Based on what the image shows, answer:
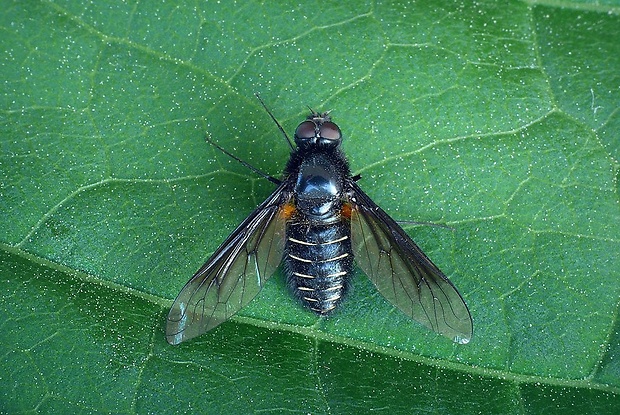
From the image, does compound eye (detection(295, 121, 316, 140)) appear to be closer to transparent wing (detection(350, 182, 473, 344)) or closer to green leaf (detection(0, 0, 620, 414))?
green leaf (detection(0, 0, 620, 414))

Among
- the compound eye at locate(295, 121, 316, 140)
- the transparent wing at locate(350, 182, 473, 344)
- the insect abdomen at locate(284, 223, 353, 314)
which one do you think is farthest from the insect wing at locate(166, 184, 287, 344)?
the transparent wing at locate(350, 182, 473, 344)

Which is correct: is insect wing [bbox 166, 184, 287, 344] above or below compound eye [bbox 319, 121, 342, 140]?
below

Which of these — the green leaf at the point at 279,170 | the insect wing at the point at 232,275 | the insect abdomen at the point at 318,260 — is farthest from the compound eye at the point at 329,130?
the insect abdomen at the point at 318,260

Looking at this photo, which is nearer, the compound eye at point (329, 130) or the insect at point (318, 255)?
the insect at point (318, 255)

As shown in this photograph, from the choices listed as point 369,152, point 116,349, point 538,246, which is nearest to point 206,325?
point 116,349

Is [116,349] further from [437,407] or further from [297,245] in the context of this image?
[437,407]

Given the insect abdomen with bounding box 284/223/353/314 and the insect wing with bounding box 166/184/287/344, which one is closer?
the insect wing with bounding box 166/184/287/344

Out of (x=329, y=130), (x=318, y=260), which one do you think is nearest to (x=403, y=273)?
(x=318, y=260)

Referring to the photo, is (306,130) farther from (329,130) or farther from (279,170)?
(279,170)

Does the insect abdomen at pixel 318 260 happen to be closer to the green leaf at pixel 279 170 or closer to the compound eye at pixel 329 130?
the green leaf at pixel 279 170
